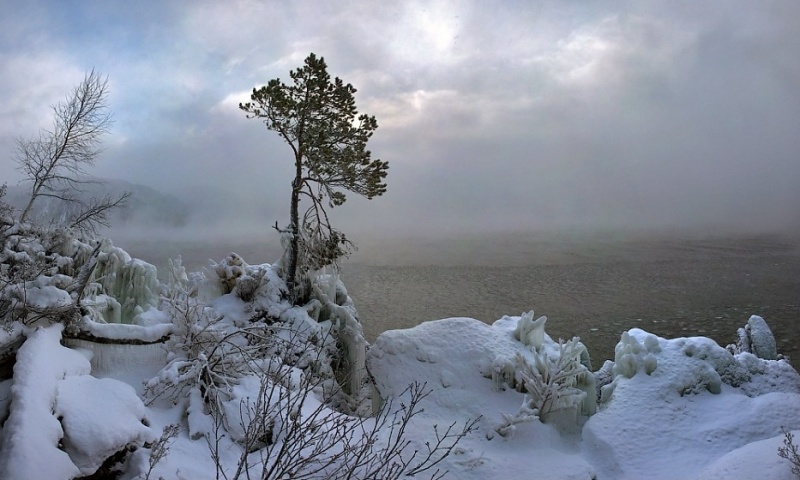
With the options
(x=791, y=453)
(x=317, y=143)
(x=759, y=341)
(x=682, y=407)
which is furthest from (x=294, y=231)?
(x=759, y=341)

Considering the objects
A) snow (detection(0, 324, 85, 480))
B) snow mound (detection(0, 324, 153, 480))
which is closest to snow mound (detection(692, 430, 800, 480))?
snow mound (detection(0, 324, 153, 480))

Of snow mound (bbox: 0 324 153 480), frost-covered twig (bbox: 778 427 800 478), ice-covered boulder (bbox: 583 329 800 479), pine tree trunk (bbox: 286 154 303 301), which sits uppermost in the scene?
pine tree trunk (bbox: 286 154 303 301)

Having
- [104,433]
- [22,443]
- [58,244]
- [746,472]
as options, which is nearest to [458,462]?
[746,472]

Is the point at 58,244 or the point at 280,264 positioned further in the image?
the point at 280,264

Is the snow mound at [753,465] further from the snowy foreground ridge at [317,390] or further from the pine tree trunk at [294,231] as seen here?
the pine tree trunk at [294,231]

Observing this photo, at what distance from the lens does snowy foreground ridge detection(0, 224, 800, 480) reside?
5.96 meters

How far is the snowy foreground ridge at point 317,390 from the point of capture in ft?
19.6

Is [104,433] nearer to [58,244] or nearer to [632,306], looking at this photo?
[58,244]

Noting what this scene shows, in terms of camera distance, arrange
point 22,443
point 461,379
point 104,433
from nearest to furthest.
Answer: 1. point 22,443
2. point 104,433
3. point 461,379

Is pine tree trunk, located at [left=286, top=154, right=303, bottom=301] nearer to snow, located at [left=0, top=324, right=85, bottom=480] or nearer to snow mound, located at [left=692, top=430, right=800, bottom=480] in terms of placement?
snow, located at [left=0, top=324, right=85, bottom=480]

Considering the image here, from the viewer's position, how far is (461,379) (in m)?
12.4

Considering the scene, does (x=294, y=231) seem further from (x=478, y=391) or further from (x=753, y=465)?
(x=753, y=465)

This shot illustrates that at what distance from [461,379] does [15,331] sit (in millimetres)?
9912

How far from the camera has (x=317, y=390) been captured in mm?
11023
